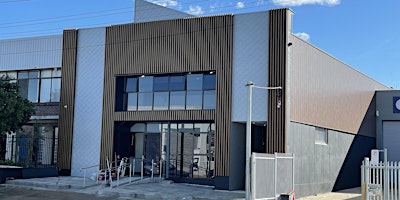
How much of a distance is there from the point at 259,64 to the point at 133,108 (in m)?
7.40

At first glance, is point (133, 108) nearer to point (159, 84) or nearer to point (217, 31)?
point (159, 84)

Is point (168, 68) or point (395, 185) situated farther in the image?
point (168, 68)

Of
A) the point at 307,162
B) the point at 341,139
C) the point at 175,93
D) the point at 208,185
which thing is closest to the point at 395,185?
the point at 307,162

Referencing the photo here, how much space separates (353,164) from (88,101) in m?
17.1

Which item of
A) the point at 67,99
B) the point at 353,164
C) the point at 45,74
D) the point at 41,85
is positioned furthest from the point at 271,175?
the point at 41,85

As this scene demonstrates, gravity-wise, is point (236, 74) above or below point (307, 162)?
above

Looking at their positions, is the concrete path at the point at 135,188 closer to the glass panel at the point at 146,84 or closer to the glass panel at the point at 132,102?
the glass panel at the point at 132,102

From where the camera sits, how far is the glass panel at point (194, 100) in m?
24.4

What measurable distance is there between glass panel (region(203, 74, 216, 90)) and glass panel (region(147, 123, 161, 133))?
12.2 feet

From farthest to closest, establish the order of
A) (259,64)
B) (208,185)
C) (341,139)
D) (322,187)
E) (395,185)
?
(341,139) → (322,187) → (208,185) → (259,64) → (395,185)

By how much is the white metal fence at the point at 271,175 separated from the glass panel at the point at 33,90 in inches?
648

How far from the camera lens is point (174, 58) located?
81.2 ft

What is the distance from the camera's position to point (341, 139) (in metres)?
29.6

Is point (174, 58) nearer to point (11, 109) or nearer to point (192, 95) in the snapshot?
point (192, 95)
